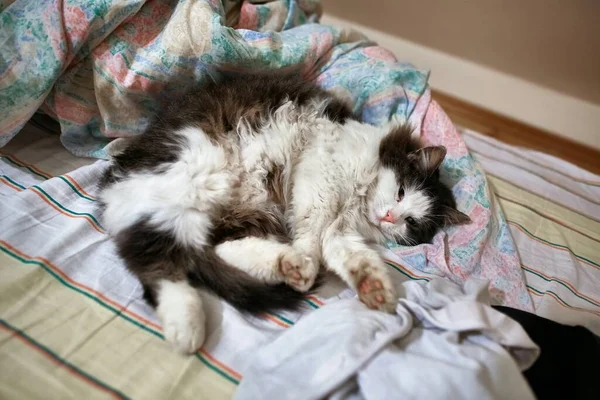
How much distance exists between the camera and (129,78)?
1.55 m

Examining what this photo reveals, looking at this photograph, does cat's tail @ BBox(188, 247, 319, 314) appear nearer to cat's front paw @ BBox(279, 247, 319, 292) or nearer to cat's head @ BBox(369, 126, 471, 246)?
cat's front paw @ BBox(279, 247, 319, 292)

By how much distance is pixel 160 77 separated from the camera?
5.20 feet

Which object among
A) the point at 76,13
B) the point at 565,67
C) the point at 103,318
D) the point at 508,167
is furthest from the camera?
the point at 565,67

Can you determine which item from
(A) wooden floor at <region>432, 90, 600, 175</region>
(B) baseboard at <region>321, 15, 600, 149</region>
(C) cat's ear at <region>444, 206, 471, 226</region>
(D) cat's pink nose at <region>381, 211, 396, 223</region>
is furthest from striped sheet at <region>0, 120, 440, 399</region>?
(B) baseboard at <region>321, 15, 600, 149</region>

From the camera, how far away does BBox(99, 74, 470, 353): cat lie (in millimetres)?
1219

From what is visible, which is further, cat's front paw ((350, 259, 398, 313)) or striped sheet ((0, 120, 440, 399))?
cat's front paw ((350, 259, 398, 313))

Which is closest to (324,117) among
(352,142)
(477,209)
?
(352,142)

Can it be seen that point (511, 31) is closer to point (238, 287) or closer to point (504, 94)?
point (504, 94)

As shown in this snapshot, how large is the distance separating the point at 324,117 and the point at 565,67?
2033mm

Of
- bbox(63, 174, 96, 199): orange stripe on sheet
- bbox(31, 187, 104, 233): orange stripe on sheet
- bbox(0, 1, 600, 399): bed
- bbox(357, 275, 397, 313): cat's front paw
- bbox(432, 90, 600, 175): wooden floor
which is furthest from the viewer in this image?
bbox(432, 90, 600, 175): wooden floor

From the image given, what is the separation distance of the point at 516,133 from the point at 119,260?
9.53 feet

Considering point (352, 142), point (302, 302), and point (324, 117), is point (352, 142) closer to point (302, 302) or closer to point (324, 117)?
point (324, 117)

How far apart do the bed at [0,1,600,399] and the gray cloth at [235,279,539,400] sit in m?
0.12

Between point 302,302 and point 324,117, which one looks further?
point 324,117
